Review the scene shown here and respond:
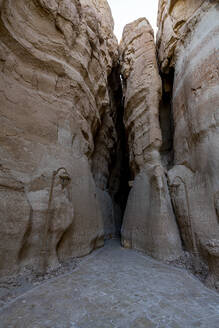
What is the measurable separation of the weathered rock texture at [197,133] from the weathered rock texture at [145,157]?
16.8 inches

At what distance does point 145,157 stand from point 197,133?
2397mm

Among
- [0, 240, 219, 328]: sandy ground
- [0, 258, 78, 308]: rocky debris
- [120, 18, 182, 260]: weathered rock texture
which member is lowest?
[0, 240, 219, 328]: sandy ground

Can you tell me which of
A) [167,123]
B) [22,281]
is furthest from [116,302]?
[167,123]

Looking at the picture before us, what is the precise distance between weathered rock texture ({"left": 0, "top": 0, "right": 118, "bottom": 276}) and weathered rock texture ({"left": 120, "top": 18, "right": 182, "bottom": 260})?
149cm

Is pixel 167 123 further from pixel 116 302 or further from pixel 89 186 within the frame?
pixel 116 302

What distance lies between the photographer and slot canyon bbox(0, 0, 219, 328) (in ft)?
9.37

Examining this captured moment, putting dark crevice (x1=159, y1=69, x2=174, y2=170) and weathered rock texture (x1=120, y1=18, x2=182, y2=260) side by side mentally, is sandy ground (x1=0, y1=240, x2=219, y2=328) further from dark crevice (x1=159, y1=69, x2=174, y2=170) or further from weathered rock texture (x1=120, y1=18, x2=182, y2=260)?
dark crevice (x1=159, y1=69, x2=174, y2=170)

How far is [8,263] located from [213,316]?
3.41 meters

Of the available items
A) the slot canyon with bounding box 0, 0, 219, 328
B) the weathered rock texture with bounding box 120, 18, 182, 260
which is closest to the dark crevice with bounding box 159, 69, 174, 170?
the slot canyon with bounding box 0, 0, 219, 328

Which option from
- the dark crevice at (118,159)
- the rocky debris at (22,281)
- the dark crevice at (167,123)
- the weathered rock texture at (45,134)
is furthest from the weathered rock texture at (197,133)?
the dark crevice at (118,159)

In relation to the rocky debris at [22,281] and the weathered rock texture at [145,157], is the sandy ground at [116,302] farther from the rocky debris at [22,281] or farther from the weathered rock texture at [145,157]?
the weathered rock texture at [145,157]

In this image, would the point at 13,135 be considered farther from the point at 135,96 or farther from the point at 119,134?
the point at 119,134

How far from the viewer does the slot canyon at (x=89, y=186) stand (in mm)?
2857

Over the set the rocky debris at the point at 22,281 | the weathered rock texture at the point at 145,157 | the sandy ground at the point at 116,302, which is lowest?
the sandy ground at the point at 116,302
